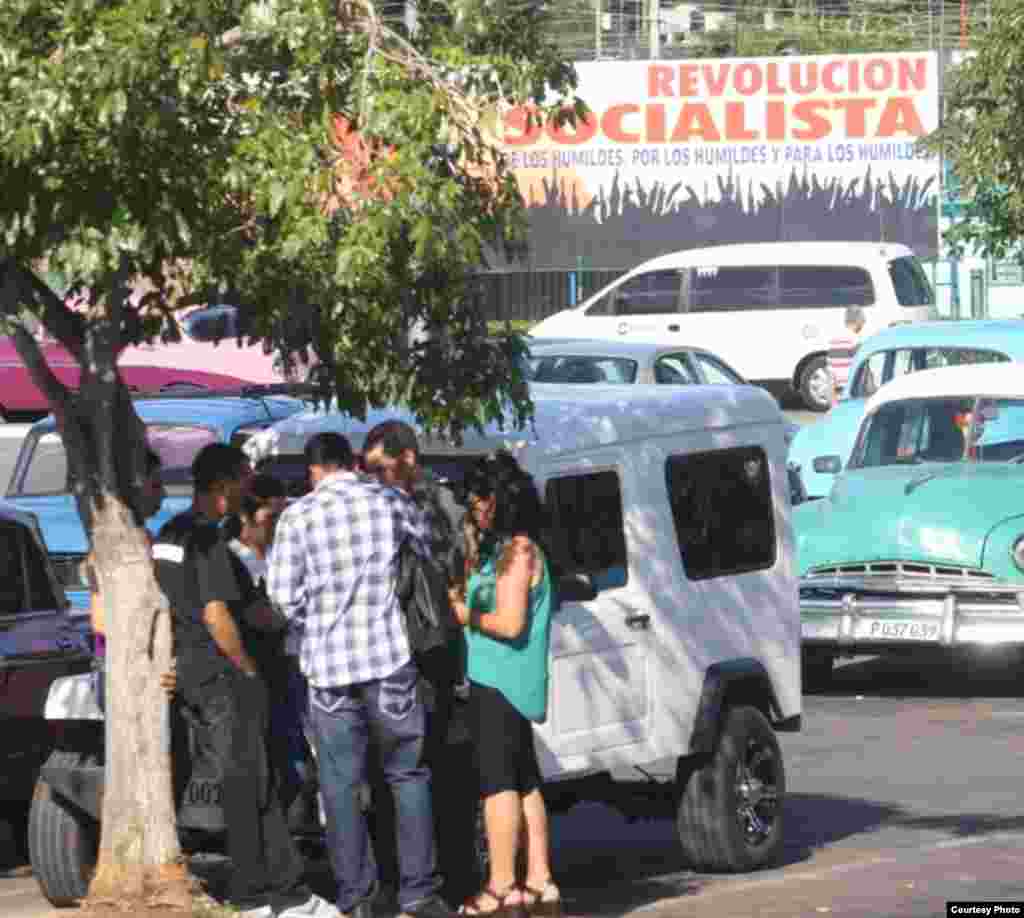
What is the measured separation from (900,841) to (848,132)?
113ft

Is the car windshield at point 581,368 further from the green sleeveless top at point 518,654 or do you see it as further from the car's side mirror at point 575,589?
the green sleeveless top at point 518,654

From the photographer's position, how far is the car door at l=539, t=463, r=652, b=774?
9695 millimetres

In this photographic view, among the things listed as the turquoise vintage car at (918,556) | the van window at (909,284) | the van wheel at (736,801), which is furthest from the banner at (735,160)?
the van wheel at (736,801)

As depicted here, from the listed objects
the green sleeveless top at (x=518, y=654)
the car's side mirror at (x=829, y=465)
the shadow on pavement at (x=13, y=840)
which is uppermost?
the green sleeveless top at (x=518, y=654)

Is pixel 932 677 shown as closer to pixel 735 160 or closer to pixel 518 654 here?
pixel 518 654

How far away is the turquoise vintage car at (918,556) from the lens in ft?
50.8

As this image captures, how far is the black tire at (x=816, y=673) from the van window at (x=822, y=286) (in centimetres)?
1998

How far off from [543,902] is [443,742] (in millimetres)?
664

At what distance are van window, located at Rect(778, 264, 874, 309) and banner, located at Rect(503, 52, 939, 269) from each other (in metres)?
7.87

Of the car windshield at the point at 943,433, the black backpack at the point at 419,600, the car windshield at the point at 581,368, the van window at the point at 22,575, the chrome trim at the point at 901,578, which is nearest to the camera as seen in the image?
the black backpack at the point at 419,600

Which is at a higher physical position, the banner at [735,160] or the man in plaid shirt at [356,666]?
the banner at [735,160]

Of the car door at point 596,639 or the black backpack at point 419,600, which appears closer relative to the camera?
the black backpack at point 419,600

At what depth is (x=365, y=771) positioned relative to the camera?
28.9 ft

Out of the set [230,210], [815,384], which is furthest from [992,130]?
[815,384]
